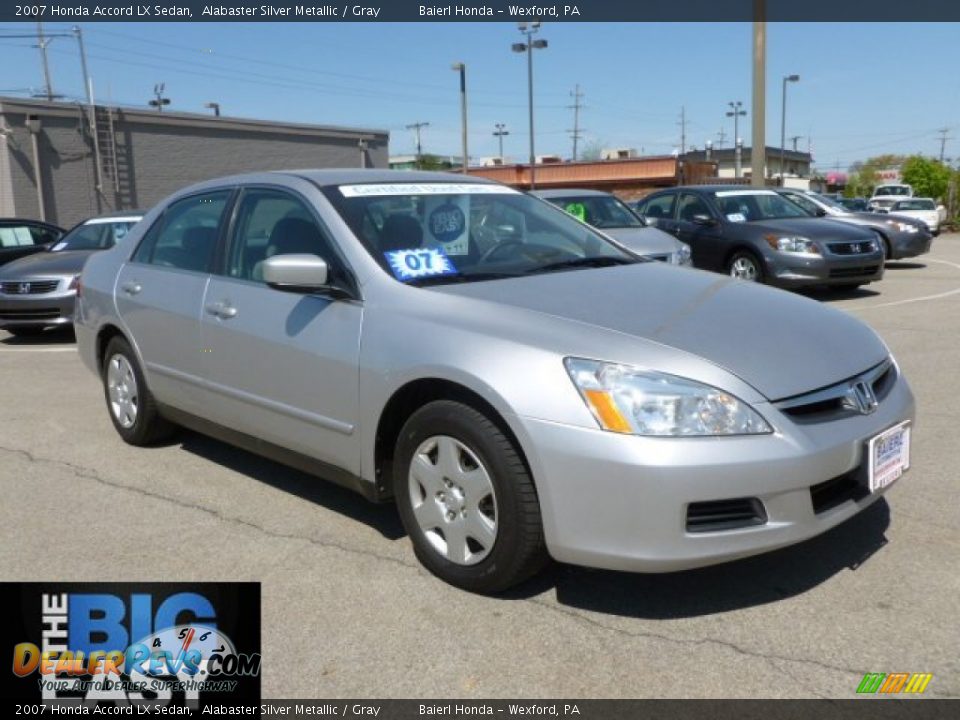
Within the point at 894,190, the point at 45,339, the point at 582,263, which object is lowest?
the point at 894,190

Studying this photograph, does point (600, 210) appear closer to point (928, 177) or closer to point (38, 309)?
point (38, 309)

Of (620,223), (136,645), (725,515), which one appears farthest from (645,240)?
(136,645)

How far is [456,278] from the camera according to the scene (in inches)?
152

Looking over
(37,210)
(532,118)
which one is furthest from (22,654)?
(532,118)

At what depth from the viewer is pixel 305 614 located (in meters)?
3.36

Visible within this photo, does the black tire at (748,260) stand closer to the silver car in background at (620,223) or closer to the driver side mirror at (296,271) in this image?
the silver car in background at (620,223)

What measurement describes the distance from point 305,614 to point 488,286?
1464mm

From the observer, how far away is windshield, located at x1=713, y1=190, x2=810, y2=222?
12.3m

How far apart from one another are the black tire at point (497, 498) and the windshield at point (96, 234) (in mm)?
9014

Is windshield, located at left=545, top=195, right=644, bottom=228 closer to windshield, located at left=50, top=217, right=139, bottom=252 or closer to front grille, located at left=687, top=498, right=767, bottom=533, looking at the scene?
windshield, located at left=50, top=217, right=139, bottom=252

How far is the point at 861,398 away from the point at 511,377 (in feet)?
4.22

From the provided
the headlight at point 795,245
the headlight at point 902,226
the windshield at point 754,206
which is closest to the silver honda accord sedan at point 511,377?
the headlight at point 795,245

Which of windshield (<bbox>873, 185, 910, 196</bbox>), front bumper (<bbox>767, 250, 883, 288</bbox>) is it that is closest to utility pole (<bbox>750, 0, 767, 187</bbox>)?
front bumper (<bbox>767, 250, 883, 288</bbox>)

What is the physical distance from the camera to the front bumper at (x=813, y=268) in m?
11.3
